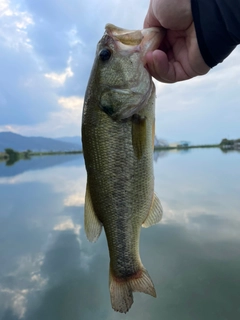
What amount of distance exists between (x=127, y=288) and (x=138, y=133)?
1.33 m

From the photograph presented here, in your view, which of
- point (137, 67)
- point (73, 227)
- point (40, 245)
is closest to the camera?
point (137, 67)

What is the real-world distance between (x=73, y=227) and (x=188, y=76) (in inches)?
446

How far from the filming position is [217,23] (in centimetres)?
175

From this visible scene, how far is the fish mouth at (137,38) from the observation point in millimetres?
2002

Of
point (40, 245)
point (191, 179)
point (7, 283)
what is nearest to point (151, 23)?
point (7, 283)

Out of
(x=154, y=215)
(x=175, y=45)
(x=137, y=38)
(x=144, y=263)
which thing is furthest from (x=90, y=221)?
(x=144, y=263)

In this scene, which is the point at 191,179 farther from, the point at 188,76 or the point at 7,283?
the point at 188,76

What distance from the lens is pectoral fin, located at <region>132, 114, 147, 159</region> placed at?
203 cm

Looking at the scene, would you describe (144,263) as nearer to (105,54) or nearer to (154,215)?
(154,215)

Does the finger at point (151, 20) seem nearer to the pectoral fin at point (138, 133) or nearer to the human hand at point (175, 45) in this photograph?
the human hand at point (175, 45)

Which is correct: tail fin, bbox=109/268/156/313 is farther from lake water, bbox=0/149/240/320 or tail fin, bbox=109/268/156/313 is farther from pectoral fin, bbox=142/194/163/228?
lake water, bbox=0/149/240/320

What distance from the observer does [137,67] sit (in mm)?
2020

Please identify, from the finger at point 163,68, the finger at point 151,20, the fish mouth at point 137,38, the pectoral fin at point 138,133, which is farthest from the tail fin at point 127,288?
the finger at point 151,20

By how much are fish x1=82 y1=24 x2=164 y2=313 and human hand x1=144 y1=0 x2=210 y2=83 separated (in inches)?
4.3
